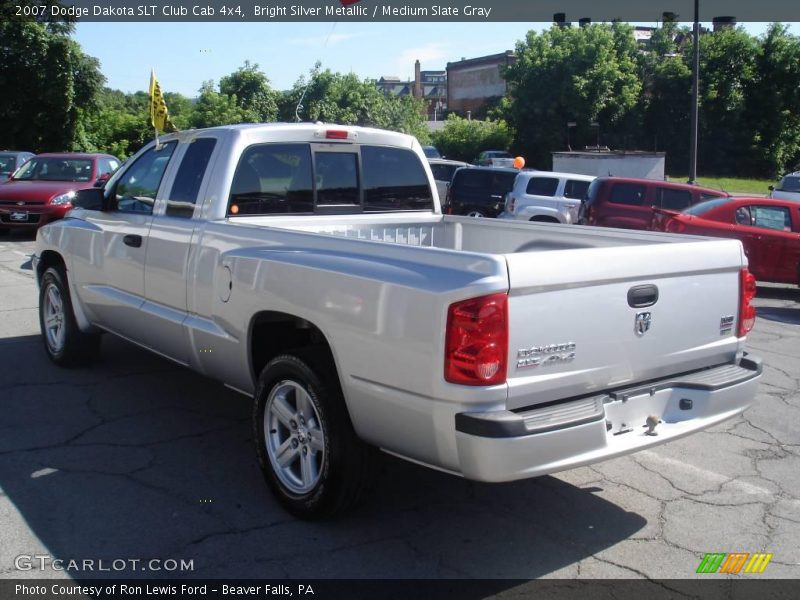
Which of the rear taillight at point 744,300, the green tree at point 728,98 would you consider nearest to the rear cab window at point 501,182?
the rear taillight at point 744,300

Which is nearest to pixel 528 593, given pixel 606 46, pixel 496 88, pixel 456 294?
pixel 456 294

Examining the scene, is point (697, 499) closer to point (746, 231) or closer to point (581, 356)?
point (581, 356)

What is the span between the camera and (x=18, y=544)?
377 cm

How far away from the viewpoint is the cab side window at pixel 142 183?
557cm

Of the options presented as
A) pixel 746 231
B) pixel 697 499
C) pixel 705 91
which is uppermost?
pixel 705 91

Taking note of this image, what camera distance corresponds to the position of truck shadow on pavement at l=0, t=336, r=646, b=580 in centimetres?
368

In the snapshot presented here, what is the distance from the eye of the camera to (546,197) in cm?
1841

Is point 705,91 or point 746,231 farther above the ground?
point 705,91

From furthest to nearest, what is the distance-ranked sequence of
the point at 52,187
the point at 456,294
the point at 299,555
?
the point at 52,187 → the point at 299,555 → the point at 456,294

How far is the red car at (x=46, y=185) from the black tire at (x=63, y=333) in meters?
8.92

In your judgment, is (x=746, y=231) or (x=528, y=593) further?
(x=746, y=231)

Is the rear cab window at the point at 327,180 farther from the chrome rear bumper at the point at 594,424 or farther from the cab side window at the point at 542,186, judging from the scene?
the cab side window at the point at 542,186

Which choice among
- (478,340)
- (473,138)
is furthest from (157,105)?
(473,138)

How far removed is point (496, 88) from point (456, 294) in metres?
75.8
